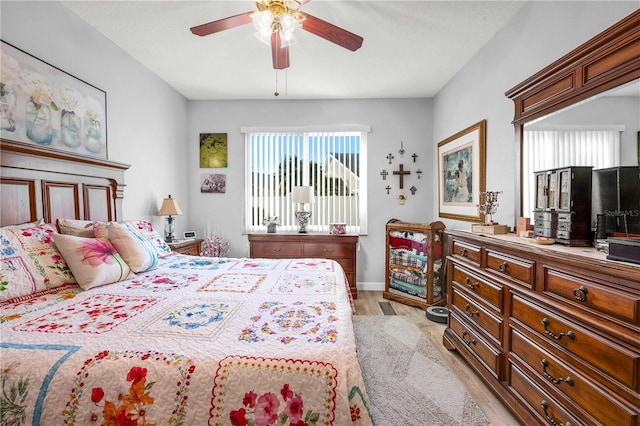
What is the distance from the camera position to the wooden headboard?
190cm

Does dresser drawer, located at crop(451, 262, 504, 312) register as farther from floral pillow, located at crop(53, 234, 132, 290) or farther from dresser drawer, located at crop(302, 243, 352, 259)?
floral pillow, located at crop(53, 234, 132, 290)

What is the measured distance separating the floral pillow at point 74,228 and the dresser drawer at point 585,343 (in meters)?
2.80

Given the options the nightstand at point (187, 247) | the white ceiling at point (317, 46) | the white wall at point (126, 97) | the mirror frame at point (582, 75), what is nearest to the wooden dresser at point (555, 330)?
the mirror frame at point (582, 75)

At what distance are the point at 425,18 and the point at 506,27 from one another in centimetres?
70

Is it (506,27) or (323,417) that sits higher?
(506,27)

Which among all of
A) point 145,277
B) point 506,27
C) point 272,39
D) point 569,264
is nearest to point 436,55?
point 506,27

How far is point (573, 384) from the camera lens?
51.9 inches

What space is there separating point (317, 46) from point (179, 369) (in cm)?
286

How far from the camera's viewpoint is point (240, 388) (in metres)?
1.00

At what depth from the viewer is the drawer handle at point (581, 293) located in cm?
126

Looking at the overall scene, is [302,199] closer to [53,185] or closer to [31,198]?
[53,185]

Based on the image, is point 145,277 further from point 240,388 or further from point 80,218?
point 240,388

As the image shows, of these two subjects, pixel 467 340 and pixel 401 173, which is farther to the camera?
pixel 401 173

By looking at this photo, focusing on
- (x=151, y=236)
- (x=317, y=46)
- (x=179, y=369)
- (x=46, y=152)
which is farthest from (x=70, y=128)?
(x=179, y=369)
